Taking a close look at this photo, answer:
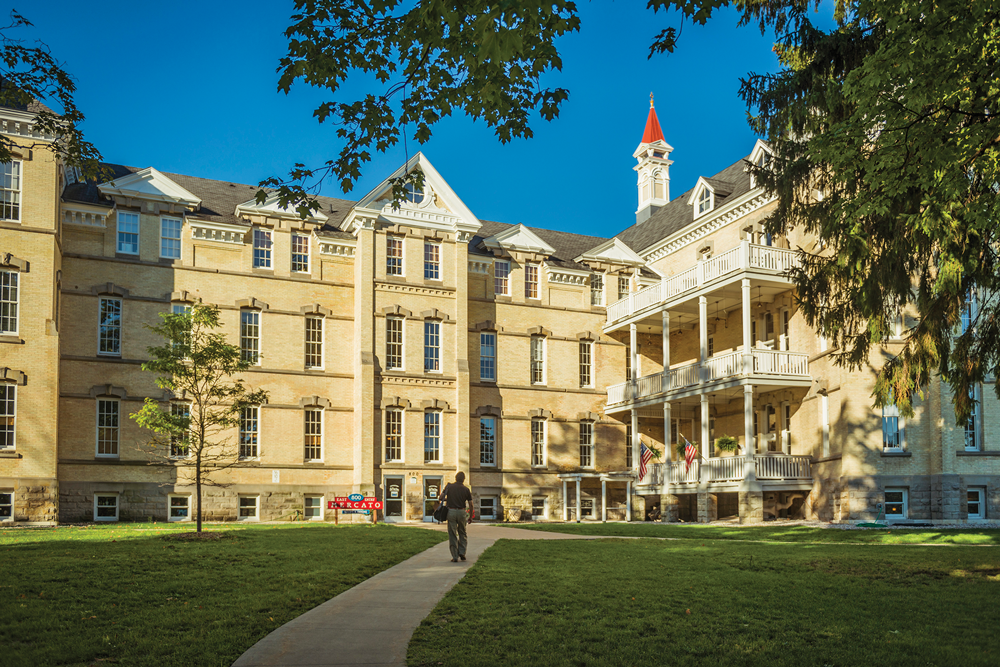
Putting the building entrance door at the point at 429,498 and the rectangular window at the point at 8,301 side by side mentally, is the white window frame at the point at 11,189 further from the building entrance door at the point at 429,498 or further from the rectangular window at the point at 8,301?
the building entrance door at the point at 429,498

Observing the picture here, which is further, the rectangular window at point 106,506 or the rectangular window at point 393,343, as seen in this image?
the rectangular window at point 393,343

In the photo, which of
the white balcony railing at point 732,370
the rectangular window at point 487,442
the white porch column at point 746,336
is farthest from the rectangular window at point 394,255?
the white porch column at point 746,336

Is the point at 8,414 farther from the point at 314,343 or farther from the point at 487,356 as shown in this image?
the point at 487,356

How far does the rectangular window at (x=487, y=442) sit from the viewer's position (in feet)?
122

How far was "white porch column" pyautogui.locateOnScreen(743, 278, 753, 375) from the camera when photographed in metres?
30.8

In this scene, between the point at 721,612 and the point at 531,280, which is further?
the point at 531,280

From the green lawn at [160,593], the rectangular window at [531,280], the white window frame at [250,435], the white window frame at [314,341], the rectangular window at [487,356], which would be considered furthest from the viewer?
the rectangular window at [531,280]

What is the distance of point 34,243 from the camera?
28953 millimetres

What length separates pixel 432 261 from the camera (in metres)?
36.8

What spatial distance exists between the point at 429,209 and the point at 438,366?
658cm

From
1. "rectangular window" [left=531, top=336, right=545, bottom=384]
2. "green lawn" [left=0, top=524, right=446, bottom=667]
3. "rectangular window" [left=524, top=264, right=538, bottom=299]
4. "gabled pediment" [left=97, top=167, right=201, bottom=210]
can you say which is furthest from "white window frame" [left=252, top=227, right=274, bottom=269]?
"green lawn" [left=0, top=524, right=446, bottom=667]

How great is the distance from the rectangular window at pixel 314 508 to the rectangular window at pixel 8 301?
12021 mm

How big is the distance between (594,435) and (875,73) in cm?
3100

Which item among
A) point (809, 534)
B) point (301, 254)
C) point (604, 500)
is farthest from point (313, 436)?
point (809, 534)
